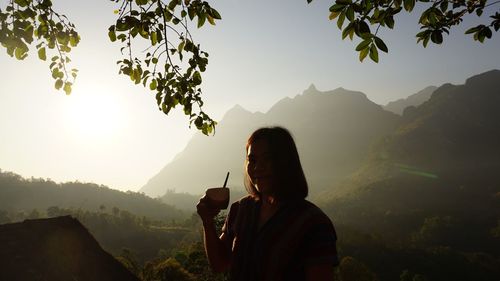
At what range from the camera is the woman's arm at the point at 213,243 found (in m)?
2.46

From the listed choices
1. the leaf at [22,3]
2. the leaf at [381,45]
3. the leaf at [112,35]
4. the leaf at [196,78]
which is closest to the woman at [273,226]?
the leaf at [381,45]

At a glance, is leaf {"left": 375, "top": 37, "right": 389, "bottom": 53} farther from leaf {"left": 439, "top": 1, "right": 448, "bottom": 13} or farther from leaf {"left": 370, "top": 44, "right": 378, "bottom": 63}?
leaf {"left": 439, "top": 1, "right": 448, "bottom": 13}

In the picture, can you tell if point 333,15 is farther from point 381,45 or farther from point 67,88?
point 67,88

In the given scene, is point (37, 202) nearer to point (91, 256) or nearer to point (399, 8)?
point (91, 256)

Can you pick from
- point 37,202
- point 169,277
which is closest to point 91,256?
point 169,277

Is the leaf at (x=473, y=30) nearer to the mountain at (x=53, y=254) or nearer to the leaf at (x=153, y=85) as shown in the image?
the leaf at (x=153, y=85)

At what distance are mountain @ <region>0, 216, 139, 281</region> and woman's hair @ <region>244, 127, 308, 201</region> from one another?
13250 mm

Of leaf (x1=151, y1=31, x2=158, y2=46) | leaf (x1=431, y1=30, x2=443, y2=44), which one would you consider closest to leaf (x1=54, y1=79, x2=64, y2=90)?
leaf (x1=151, y1=31, x2=158, y2=46)

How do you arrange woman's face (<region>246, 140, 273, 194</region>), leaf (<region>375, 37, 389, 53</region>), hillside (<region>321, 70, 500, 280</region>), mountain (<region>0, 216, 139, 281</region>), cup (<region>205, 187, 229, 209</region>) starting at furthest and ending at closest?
1. hillside (<region>321, 70, 500, 280</region>)
2. mountain (<region>0, 216, 139, 281</region>)
3. cup (<region>205, 187, 229, 209</region>)
4. woman's face (<region>246, 140, 273, 194</region>)
5. leaf (<region>375, 37, 389, 53</region>)

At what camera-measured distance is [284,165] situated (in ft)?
7.66

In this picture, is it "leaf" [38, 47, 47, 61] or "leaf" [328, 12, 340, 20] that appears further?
"leaf" [38, 47, 47, 61]

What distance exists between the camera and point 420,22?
3.20 metres

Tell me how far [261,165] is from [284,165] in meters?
0.16

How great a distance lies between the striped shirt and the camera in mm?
1961
